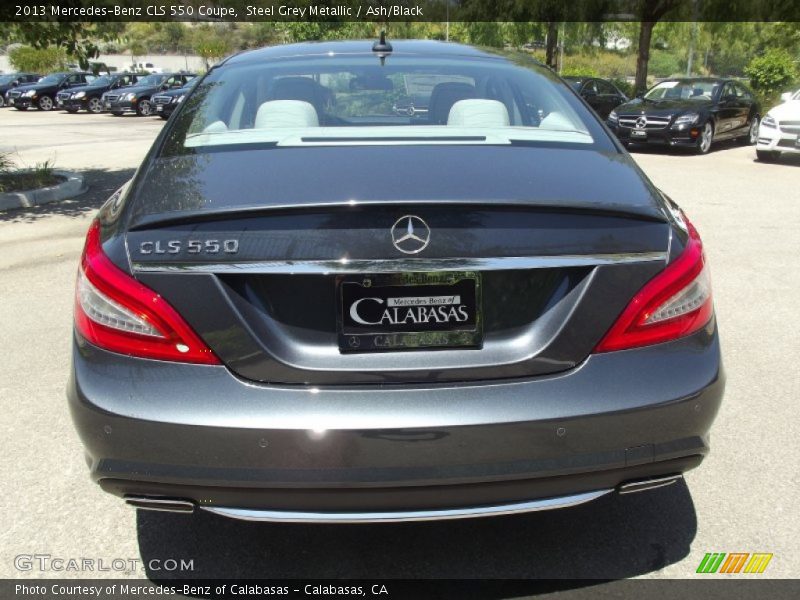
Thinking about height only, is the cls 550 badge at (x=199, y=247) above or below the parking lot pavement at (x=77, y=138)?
above

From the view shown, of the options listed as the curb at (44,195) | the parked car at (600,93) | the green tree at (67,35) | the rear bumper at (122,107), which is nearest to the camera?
the curb at (44,195)

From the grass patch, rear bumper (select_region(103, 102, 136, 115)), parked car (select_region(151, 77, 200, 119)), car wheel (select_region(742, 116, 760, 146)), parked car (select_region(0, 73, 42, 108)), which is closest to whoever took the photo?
the grass patch

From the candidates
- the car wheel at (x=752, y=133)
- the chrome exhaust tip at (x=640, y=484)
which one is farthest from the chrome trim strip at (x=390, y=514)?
the car wheel at (x=752, y=133)

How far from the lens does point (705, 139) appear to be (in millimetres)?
16328

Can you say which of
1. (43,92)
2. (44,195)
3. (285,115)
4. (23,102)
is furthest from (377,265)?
(23,102)

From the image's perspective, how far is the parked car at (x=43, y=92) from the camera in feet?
109

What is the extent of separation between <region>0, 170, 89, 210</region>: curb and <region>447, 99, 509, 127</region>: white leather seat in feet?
25.0

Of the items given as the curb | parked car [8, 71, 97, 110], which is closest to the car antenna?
the curb

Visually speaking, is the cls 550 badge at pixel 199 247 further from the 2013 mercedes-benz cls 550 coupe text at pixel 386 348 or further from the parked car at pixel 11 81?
the parked car at pixel 11 81

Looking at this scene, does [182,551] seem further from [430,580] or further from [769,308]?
[769,308]

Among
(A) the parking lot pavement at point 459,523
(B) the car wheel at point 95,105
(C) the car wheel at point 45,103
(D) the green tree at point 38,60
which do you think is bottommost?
(D) the green tree at point 38,60

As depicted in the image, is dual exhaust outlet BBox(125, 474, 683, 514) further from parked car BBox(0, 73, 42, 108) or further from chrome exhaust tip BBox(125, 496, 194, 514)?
parked car BBox(0, 73, 42, 108)

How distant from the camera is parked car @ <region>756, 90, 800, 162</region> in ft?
46.1

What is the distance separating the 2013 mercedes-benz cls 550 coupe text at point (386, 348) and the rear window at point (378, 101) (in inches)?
24.9
